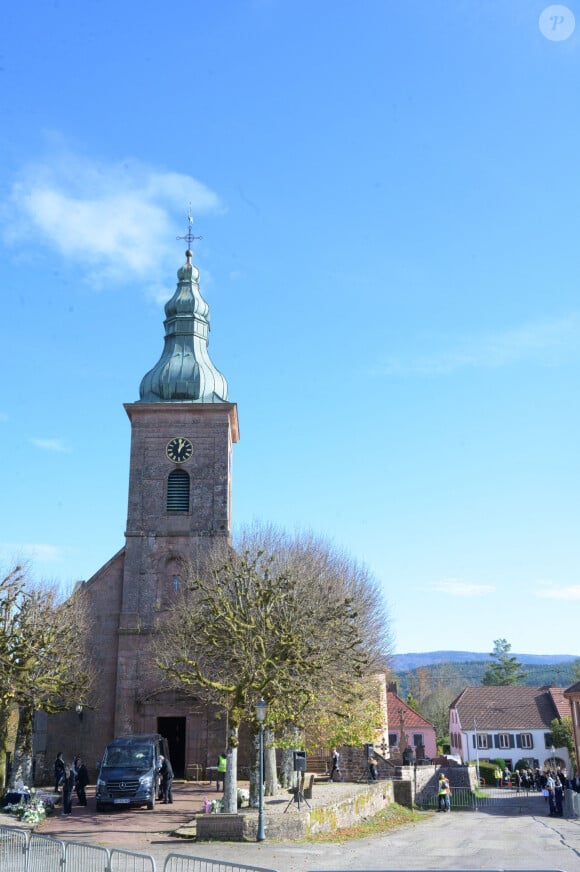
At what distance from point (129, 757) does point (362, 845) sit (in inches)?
347

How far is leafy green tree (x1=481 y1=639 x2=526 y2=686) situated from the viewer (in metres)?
118

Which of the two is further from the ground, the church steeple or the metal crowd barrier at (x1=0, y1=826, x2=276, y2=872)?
the church steeple

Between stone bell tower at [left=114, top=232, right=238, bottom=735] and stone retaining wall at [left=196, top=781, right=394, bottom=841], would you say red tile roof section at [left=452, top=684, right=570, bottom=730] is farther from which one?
stone retaining wall at [left=196, top=781, right=394, bottom=841]

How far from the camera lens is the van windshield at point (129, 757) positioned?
26.9 m

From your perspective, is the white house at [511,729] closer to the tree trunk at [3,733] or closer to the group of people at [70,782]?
the tree trunk at [3,733]

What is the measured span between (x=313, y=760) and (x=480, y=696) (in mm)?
49264

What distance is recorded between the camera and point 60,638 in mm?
32562

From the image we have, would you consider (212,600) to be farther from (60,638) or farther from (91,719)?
(91,719)

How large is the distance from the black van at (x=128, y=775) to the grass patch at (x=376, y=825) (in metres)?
6.30

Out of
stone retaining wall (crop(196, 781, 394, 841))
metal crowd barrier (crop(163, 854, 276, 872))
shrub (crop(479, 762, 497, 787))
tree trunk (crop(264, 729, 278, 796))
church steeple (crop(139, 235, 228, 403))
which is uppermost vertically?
church steeple (crop(139, 235, 228, 403))

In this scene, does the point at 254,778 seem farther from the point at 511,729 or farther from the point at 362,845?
the point at 511,729

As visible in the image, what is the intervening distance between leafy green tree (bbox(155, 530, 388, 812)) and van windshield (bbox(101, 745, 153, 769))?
273cm

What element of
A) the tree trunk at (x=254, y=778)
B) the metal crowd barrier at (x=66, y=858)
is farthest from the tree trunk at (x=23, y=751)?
the metal crowd barrier at (x=66, y=858)

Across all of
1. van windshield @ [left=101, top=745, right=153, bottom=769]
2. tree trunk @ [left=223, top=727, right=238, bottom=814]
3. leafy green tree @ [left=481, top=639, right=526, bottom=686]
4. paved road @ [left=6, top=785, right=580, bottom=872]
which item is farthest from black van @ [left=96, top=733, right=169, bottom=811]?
leafy green tree @ [left=481, top=639, right=526, bottom=686]
